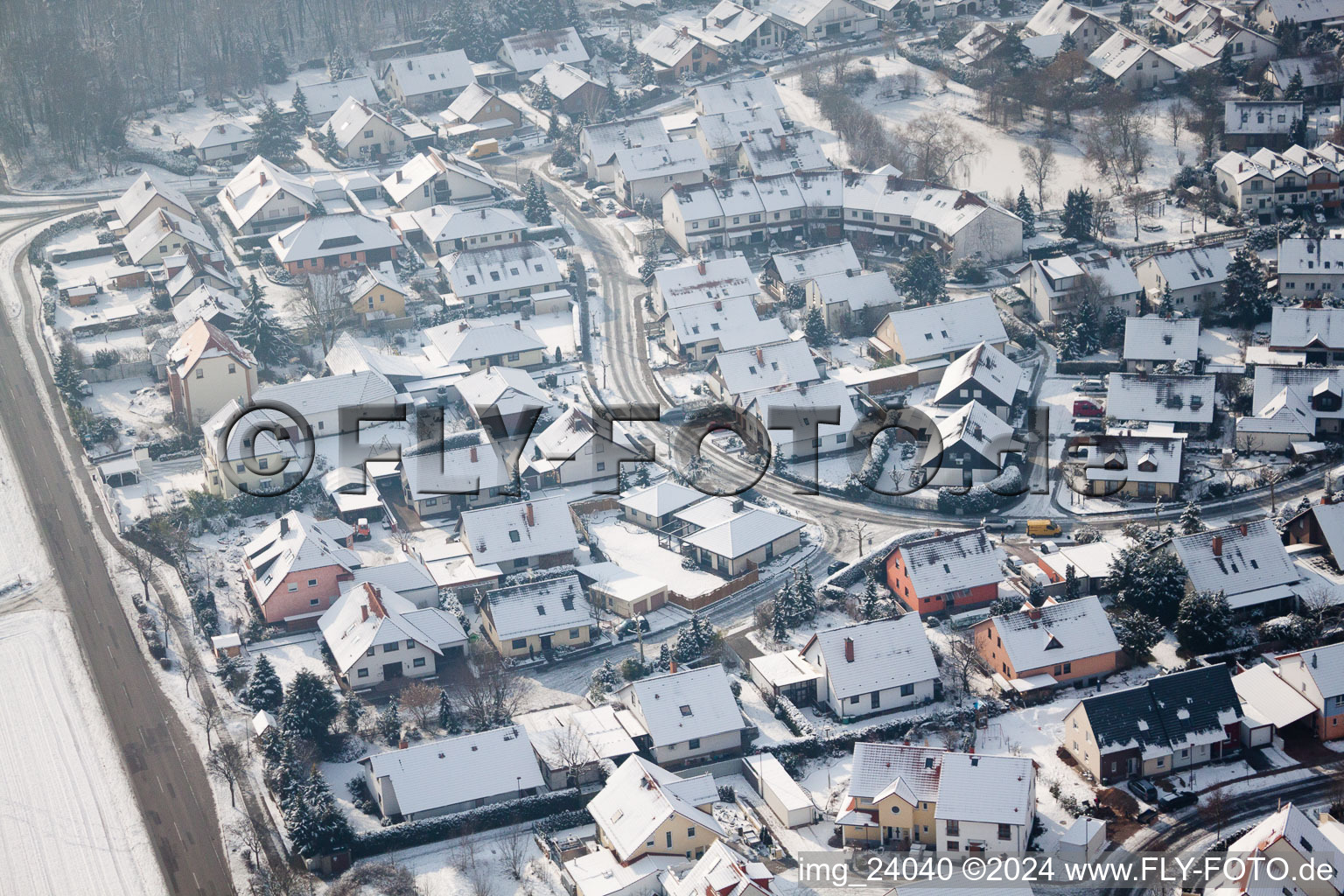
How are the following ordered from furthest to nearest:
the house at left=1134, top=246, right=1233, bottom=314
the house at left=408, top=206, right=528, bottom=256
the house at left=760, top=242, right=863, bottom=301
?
the house at left=408, top=206, right=528, bottom=256
the house at left=760, top=242, right=863, bottom=301
the house at left=1134, top=246, right=1233, bottom=314

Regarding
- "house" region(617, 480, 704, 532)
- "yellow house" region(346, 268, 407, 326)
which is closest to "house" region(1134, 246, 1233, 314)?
"house" region(617, 480, 704, 532)

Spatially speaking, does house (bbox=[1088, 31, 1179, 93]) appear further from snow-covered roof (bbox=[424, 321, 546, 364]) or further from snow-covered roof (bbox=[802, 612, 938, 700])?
snow-covered roof (bbox=[802, 612, 938, 700])

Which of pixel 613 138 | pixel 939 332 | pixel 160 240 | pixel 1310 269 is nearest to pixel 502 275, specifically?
pixel 613 138

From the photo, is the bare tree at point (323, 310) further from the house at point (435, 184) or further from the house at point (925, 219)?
the house at point (925, 219)

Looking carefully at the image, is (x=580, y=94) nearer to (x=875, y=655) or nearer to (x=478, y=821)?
(x=875, y=655)

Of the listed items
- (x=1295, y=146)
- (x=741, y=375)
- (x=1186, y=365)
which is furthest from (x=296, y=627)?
(x=1295, y=146)

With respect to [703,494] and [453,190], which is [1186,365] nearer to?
[703,494]

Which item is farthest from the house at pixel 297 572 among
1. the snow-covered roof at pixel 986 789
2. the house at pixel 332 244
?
the house at pixel 332 244
